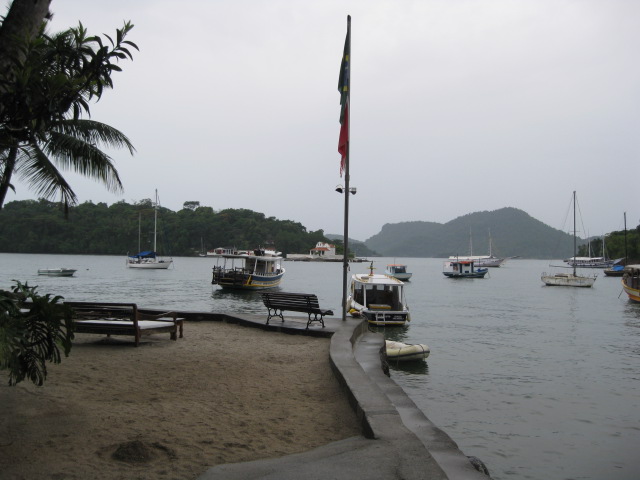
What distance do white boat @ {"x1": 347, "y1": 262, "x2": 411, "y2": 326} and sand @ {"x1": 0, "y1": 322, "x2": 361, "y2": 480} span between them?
14734mm

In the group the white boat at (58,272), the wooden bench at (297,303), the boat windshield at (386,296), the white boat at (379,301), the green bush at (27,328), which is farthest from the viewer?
the white boat at (58,272)

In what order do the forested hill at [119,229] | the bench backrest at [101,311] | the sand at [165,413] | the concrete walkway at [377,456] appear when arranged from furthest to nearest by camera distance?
1. the forested hill at [119,229]
2. the bench backrest at [101,311]
3. the sand at [165,413]
4. the concrete walkway at [377,456]

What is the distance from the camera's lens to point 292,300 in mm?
12352

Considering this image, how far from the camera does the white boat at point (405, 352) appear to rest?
16078 millimetres

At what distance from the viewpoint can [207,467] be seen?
447 cm

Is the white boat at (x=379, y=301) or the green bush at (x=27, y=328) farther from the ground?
the green bush at (x=27, y=328)

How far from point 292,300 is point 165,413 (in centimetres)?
655

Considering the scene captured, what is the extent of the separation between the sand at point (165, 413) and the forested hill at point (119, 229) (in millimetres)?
108754

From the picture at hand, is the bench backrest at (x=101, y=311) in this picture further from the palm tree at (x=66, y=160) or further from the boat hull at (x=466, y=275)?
the boat hull at (x=466, y=275)

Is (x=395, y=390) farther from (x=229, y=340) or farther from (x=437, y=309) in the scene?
(x=437, y=309)

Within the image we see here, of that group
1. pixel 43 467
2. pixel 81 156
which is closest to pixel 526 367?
pixel 81 156

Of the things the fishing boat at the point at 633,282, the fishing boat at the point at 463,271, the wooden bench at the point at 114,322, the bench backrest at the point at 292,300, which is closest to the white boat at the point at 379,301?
the bench backrest at the point at 292,300

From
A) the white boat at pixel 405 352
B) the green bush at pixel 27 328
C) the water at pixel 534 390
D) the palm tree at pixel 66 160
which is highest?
the palm tree at pixel 66 160

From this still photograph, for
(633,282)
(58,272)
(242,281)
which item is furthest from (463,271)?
(58,272)
